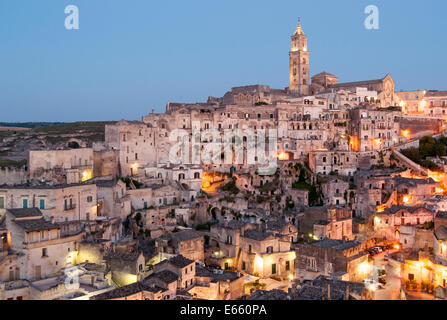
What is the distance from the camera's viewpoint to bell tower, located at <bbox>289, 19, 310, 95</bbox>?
207 feet

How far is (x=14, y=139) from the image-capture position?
53.7 metres

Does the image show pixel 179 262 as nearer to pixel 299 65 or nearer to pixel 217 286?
pixel 217 286

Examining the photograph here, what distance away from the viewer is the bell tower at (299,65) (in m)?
63.1

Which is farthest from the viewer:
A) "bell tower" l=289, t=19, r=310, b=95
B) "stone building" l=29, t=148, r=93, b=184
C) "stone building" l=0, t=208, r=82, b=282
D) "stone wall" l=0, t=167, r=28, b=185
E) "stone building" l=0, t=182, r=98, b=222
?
"bell tower" l=289, t=19, r=310, b=95

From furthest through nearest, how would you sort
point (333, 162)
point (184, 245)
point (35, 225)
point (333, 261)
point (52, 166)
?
1. point (333, 162)
2. point (52, 166)
3. point (184, 245)
4. point (333, 261)
5. point (35, 225)

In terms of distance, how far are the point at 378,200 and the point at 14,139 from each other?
4536cm

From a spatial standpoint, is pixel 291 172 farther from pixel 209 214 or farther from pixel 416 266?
pixel 416 266

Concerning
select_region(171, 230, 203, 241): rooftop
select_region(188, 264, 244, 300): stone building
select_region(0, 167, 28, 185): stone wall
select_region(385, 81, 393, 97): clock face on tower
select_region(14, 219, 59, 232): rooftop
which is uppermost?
select_region(385, 81, 393, 97): clock face on tower

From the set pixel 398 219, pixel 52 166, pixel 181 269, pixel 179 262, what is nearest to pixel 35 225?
pixel 179 262

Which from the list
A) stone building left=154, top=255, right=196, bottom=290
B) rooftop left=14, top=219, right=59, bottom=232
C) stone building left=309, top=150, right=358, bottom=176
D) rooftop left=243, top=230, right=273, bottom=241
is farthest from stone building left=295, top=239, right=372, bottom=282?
stone building left=309, top=150, right=358, bottom=176

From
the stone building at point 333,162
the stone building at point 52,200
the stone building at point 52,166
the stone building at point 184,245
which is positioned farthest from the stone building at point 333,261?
the stone building at point 52,166

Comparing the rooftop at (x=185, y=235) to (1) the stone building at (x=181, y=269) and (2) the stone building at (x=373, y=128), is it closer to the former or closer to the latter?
(1) the stone building at (x=181, y=269)

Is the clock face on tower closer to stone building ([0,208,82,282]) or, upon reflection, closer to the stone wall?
the stone wall

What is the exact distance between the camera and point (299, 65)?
63.0 metres
